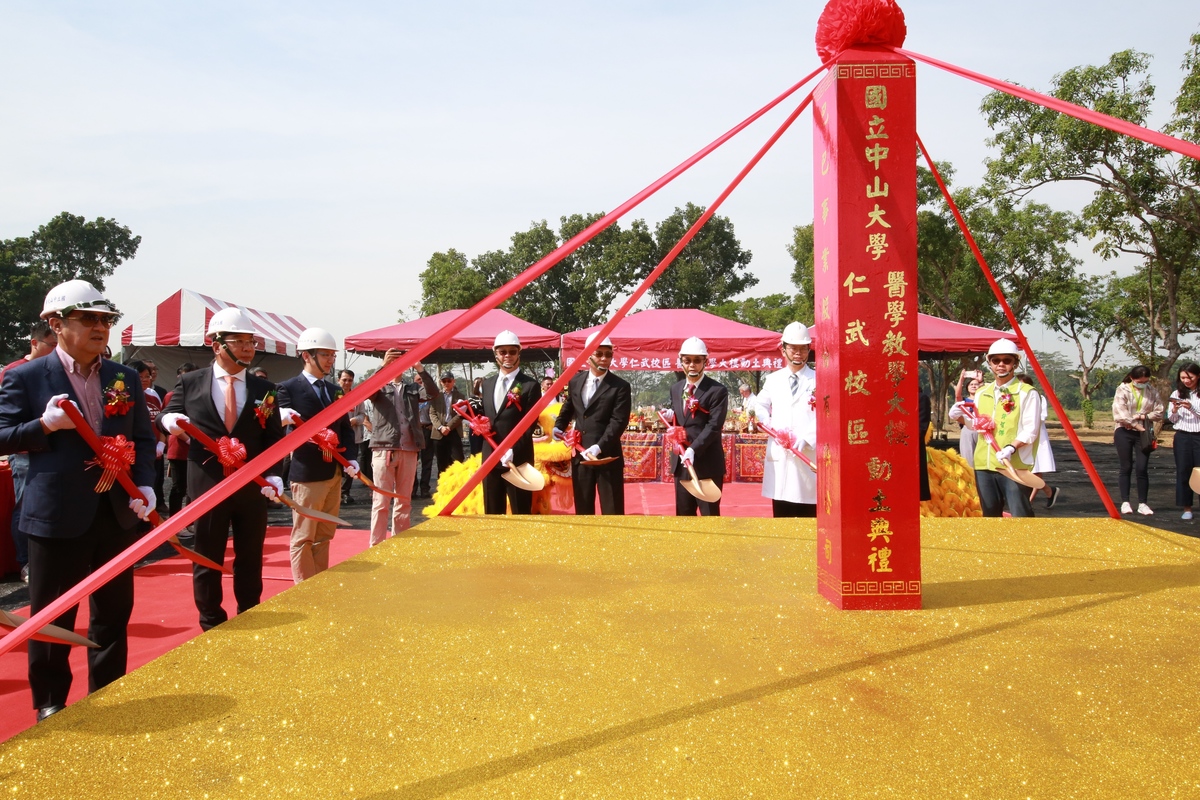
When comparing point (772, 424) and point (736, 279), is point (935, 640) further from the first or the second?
point (736, 279)

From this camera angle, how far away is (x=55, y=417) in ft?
7.12

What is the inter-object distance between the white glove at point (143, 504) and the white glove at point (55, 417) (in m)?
0.31

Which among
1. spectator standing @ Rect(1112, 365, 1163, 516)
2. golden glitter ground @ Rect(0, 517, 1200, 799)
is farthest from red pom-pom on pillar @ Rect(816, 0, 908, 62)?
spectator standing @ Rect(1112, 365, 1163, 516)

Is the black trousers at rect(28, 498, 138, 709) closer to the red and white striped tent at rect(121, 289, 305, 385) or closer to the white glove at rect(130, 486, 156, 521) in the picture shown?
the white glove at rect(130, 486, 156, 521)

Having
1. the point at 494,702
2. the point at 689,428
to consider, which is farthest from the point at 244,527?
the point at 689,428

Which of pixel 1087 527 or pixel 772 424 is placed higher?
pixel 772 424

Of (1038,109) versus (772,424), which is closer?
(772,424)

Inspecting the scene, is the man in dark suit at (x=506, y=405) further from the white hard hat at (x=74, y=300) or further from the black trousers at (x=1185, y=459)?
the black trousers at (x=1185, y=459)

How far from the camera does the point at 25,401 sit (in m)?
2.25

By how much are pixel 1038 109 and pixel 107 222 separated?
108ft

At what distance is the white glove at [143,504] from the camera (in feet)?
7.81

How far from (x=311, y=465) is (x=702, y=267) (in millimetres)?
25319

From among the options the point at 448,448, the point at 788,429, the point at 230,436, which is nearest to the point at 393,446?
the point at 230,436

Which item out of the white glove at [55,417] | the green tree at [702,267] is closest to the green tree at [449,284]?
the green tree at [702,267]
